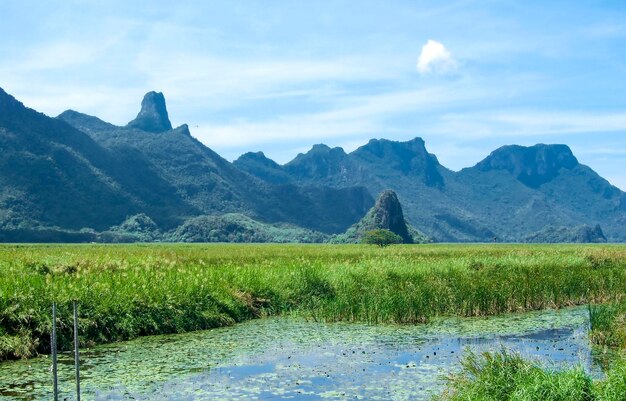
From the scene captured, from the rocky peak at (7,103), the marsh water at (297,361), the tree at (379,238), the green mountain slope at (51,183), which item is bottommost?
the tree at (379,238)

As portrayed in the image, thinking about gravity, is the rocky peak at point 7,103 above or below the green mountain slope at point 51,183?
above

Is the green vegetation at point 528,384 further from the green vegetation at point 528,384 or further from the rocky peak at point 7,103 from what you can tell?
the rocky peak at point 7,103

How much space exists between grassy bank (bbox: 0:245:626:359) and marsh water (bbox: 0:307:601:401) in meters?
0.88

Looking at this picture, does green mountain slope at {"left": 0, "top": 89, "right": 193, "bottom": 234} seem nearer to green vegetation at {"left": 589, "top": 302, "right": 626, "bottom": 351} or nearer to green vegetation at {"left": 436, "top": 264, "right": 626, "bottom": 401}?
green vegetation at {"left": 589, "top": 302, "right": 626, "bottom": 351}

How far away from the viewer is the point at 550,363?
49.8ft

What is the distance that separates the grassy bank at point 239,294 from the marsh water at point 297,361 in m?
0.88

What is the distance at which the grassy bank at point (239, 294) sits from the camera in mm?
17859

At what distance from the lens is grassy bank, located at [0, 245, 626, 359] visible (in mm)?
17859

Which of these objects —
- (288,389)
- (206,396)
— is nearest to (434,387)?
(288,389)

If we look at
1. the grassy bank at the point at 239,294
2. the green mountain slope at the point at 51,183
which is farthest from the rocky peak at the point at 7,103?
the grassy bank at the point at 239,294

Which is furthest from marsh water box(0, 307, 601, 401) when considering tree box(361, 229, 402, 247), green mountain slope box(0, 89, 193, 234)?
green mountain slope box(0, 89, 193, 234)

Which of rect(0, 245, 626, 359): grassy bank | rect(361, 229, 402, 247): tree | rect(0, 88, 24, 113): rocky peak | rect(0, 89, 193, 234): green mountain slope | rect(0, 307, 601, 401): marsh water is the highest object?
rect(0, 88, 24, 113): rocky peak

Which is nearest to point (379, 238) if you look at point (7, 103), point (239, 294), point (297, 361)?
point (7, 103)

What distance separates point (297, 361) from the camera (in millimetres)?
16422
